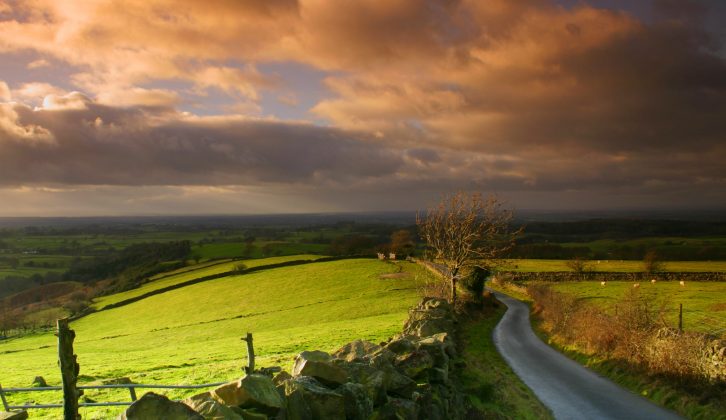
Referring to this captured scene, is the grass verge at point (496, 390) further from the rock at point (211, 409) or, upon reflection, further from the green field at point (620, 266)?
the green field at point (620, 266)

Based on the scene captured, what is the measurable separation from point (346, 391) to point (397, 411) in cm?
192

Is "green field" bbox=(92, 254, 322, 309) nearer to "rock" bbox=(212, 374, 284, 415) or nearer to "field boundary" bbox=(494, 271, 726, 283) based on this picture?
"field boundary" bbox=(494, 271, 726, 283)

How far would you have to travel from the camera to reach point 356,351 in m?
13.9

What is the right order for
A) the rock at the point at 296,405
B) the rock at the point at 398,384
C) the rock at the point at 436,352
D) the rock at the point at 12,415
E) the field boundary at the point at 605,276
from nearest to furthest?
the rock at the point at 12,415 → the rock at the point at 296,405 → the rock at the point at 398,384 → the rock at the point at 436,352 → the field boundary at the point at 605,276

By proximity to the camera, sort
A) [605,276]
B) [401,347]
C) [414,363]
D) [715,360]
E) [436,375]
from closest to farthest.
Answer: [414,363]
[436,375]
[401,347]
[715,360]
[605,276]

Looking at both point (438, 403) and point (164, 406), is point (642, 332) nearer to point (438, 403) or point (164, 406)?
point (438, 403)

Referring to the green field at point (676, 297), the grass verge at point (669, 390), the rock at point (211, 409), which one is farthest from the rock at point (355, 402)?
the green field at point (676, 297)

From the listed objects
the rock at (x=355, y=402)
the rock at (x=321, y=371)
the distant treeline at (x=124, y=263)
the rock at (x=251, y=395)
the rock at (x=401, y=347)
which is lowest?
the distant treeline at (x=124, y=263)

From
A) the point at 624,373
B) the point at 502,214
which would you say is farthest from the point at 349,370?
the point at 502,214

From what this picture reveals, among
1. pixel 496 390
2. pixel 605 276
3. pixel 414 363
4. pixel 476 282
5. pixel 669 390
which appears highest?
pixel 414 363

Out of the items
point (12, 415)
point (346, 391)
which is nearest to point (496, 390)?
point (346, 391)

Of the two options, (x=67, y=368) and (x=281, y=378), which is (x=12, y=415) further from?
(x=281, y=378)

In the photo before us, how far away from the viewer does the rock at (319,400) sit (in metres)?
9.84

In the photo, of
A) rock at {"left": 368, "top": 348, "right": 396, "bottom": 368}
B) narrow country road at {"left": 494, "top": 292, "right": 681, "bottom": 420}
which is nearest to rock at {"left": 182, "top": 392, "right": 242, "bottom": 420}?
rock at {"left": 368, "top": 348, "right": 396, "bottom": 368}
